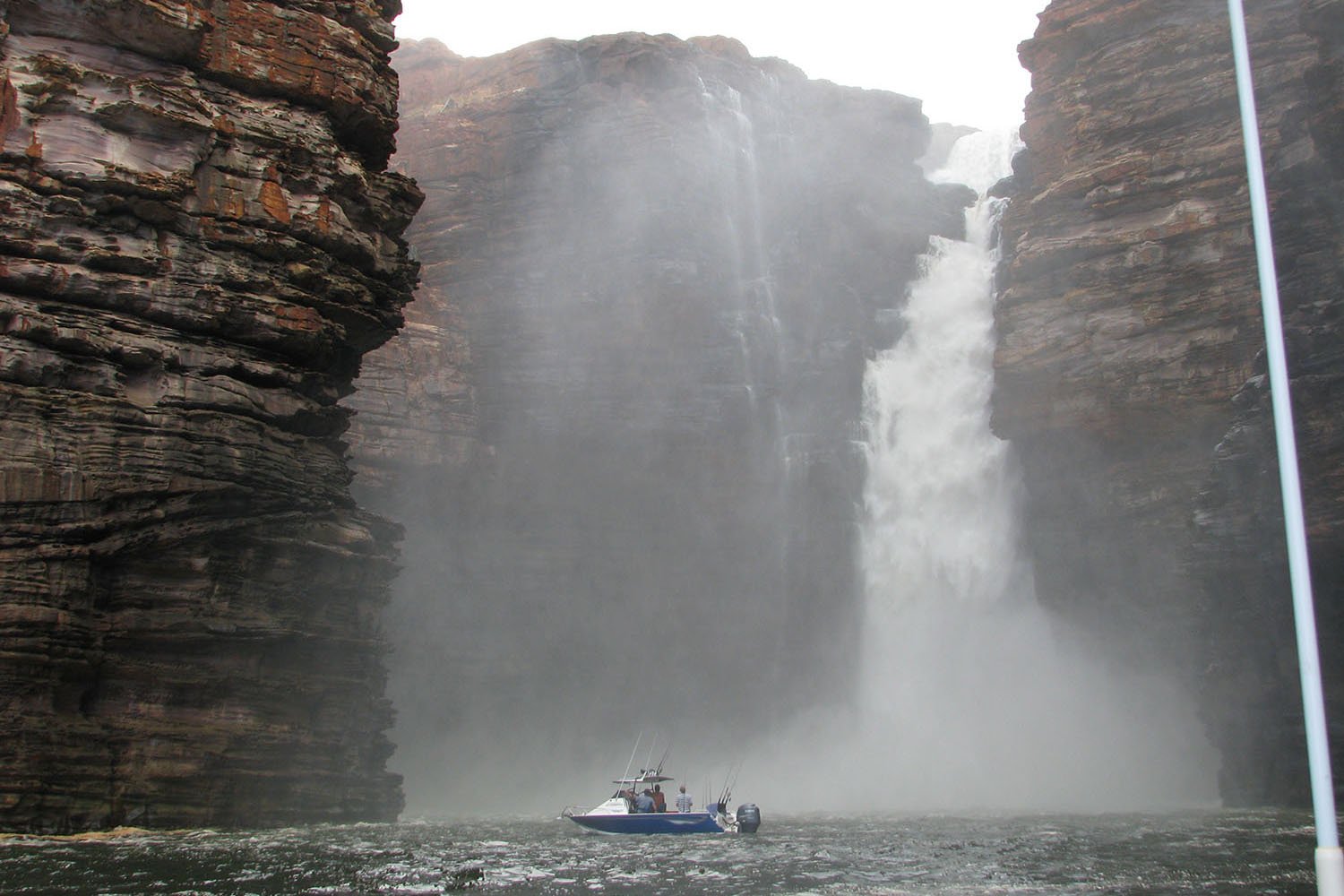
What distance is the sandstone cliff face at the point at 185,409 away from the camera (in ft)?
89.0

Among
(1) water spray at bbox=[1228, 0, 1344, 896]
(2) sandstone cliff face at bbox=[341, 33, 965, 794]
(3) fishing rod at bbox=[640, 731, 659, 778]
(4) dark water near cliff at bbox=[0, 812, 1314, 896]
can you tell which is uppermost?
(2) sandstone cliff face at bbox=[341, 33, 965, 794]

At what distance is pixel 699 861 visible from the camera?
1074 inches

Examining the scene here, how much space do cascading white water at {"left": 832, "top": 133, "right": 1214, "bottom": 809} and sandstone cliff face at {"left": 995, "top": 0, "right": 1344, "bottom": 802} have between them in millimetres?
2158

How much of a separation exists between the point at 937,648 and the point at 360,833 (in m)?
29.8

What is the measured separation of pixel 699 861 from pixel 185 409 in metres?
16.6

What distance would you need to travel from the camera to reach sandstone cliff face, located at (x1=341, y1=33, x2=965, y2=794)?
52188 millimetres

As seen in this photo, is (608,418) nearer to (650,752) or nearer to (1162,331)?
(650,752)

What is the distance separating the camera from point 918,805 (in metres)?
44.9

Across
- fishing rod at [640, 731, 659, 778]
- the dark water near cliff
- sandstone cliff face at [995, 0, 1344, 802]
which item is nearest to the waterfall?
sandstone cliff face at [995, 0, 1344, 802]

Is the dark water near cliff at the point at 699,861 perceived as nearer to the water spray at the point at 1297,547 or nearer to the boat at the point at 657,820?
the boat at the point at 657,820

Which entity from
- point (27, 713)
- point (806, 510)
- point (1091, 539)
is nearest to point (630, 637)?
point (806, 510)

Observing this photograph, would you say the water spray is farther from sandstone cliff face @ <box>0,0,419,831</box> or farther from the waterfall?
the waterfall

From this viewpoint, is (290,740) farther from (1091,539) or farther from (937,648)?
(1091,539)

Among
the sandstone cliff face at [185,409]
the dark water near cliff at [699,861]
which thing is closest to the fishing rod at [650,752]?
the dark water near cliff at [699,861]
